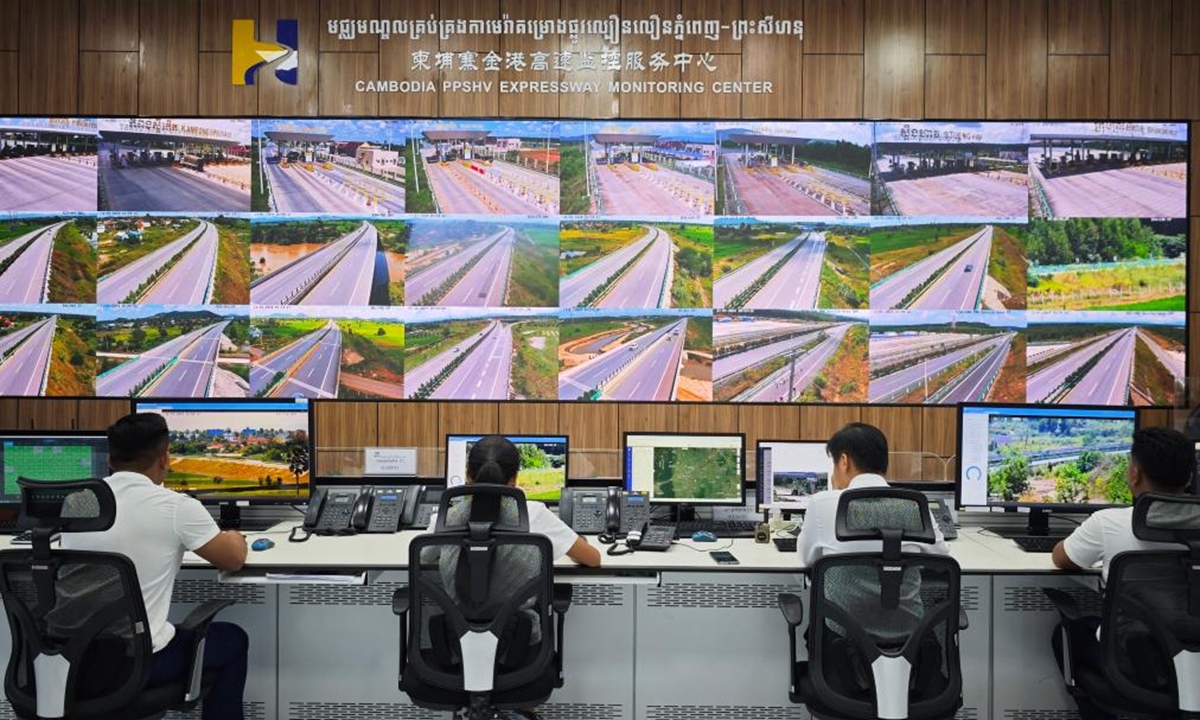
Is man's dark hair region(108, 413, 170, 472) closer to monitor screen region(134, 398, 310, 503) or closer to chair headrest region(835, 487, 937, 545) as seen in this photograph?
monitor screen region(134, 398, 310, 503)

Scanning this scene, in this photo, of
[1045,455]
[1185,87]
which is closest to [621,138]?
[1045,455]

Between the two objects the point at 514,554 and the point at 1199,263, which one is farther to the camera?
the point at 1199,263

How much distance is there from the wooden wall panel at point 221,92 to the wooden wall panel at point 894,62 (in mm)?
3144

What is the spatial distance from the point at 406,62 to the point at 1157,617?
3863 millimetres

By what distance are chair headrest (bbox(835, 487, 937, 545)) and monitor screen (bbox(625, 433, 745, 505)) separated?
1.13 metres

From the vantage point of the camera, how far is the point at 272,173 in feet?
13.3

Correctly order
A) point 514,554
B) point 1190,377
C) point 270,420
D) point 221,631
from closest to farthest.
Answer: point 514,554
point 221,631
point 270,420
point 1190,377

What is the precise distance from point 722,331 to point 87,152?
3.40 meters

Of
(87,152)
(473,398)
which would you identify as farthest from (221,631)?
(87,152)

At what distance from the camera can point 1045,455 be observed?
10.2 ft

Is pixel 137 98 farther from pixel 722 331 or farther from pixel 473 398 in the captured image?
pixel 722 331

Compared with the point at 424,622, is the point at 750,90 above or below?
above

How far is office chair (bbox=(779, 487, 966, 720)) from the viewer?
2.11 meters

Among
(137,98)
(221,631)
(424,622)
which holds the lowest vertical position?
(221,631)
